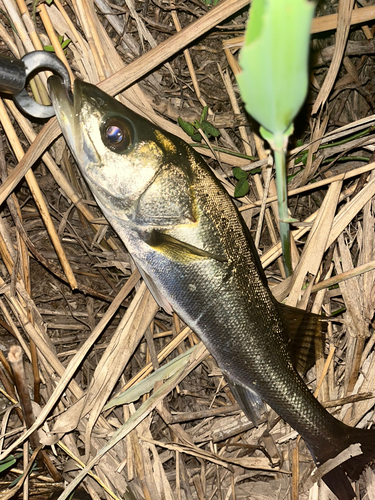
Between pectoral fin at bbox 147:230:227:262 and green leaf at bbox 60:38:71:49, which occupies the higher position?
green leaf at bbox 60:38:71:49

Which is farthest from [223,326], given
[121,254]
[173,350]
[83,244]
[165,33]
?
[165,33]

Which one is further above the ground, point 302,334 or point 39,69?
point 39,69

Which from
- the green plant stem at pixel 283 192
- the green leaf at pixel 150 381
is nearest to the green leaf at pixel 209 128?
the green plant stem at pixel 283 192

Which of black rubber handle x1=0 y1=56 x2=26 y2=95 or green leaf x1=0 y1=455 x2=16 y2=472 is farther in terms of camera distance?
green leaf x1=0 y1=455 x2=16 y2=472

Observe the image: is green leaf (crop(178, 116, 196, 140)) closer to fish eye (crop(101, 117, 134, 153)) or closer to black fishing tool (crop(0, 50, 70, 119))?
fish eye (crop(101, 117, 134, 153))

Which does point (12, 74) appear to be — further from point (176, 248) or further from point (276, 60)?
point (276, 60)

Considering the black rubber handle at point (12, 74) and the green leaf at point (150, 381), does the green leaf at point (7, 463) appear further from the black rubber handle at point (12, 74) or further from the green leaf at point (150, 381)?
the black rubber handle at point (12, 74)

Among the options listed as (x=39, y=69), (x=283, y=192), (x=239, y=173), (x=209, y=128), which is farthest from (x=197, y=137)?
(x=283, y=192)

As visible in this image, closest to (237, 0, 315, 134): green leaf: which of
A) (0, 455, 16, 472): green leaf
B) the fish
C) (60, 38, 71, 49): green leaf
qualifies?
the fish
